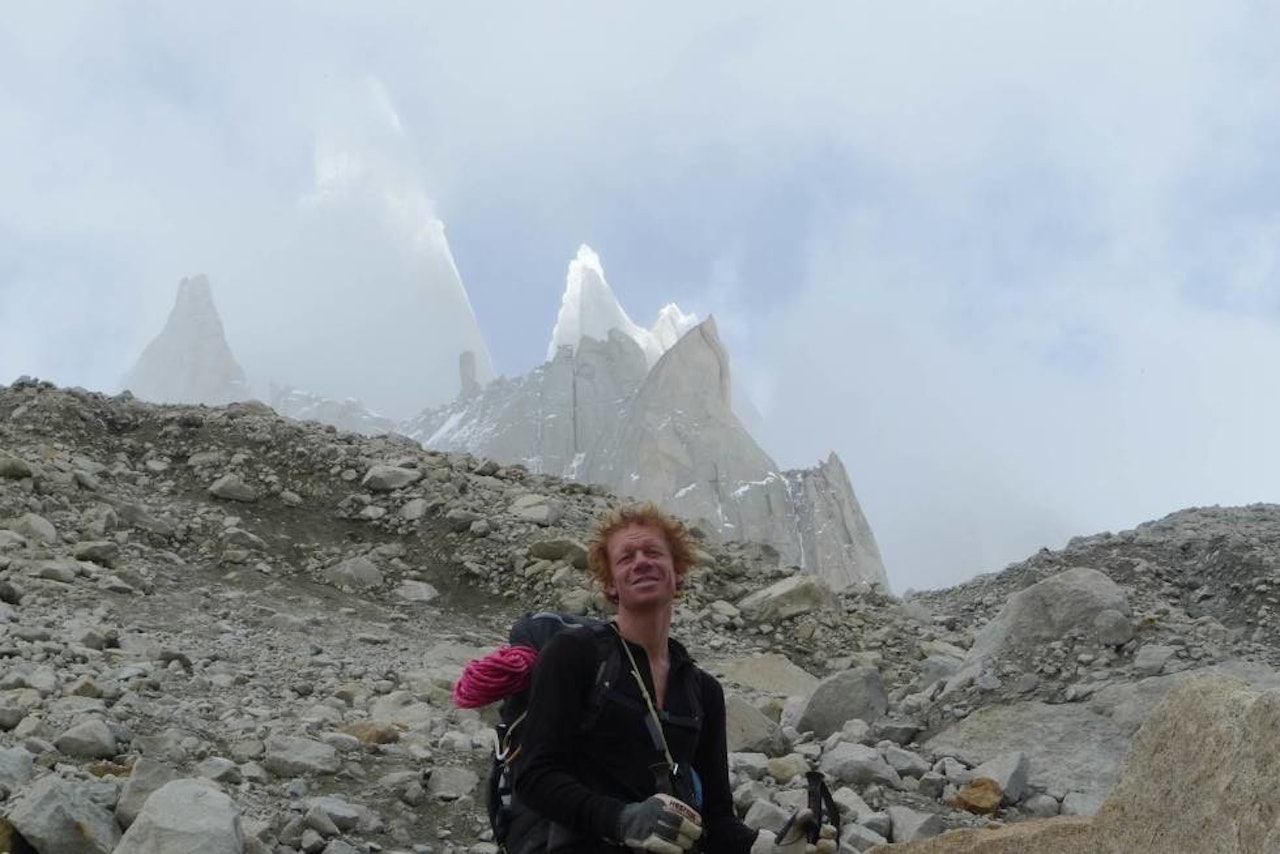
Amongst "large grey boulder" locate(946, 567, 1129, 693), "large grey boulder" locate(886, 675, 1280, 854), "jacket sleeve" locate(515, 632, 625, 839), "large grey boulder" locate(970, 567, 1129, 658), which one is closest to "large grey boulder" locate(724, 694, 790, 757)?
"large grey boulder" locate(946, 567, 1129, 693)

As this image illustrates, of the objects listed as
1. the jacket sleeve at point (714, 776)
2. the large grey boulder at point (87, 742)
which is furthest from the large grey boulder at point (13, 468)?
the jacket sleeve at point (714, 776)

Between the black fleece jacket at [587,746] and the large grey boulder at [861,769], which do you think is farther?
the large grey boulder at [861,769]

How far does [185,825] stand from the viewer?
15.2 feet

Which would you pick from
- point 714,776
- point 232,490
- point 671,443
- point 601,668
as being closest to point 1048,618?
point 714,776

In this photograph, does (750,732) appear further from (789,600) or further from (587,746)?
(789,600)

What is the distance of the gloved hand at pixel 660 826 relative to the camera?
10.9 ft

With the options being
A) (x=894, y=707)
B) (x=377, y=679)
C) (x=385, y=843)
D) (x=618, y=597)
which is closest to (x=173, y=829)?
(x=385, y=843)

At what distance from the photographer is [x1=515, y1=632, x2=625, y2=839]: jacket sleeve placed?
3.53 meters

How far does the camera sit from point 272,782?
19.9 ft

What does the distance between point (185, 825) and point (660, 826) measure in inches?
93.6

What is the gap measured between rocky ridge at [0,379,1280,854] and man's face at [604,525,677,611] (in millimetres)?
1978

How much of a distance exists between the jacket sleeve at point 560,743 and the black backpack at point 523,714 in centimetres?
4

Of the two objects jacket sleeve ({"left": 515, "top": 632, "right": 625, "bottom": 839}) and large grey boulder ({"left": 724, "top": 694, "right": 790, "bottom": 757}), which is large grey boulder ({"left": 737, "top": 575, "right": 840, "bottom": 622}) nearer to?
large grey boulder ({"left": 724, "top": 694, "right": 790, "bottom": 757})

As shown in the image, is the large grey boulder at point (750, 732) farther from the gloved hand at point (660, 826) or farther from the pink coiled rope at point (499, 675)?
the gloved hand at point (660, 826)
